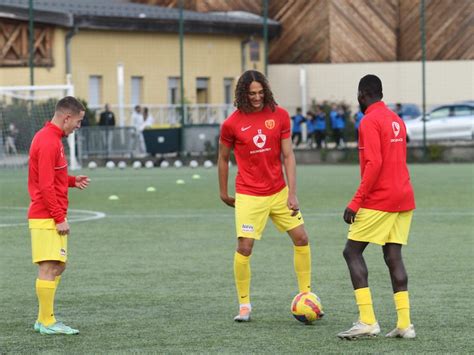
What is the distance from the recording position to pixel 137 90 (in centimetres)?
4550

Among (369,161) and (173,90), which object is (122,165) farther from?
(369,161)

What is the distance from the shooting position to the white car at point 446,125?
3794cm

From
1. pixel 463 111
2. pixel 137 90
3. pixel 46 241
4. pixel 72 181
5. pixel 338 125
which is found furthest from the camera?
pixel 137 90

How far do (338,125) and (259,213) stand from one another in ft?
90.4

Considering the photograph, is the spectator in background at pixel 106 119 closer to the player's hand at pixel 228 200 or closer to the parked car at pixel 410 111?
the parked car at pixel 410 111

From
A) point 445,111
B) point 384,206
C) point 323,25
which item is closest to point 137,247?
point 384,206

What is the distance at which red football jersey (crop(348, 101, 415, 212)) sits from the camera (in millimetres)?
8344

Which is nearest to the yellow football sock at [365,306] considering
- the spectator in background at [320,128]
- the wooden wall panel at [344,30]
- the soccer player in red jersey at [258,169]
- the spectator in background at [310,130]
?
the soccer player in red jersey at [258,169]

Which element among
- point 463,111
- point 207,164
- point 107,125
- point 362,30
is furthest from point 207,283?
point 362,30

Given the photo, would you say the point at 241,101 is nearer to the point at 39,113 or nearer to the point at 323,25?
the point at 39,113

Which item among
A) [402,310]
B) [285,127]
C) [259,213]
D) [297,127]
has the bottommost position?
[402,310]

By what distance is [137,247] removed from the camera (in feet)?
49.1

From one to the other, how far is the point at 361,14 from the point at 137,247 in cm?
3315

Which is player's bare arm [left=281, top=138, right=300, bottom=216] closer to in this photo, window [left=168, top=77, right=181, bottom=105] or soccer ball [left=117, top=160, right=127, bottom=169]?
soccer ball [left=117, top=160, right=127, bottom=169]
